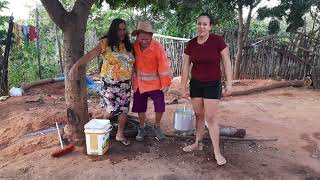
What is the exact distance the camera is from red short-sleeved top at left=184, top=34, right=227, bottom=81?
411cm

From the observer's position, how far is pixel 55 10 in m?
4.57

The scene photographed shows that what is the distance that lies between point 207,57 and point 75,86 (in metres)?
1.69

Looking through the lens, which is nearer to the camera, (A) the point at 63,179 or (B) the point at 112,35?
(A) the point at 63,179

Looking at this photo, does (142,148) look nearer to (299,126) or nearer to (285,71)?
(299,126)

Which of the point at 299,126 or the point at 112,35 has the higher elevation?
the point at 112,35

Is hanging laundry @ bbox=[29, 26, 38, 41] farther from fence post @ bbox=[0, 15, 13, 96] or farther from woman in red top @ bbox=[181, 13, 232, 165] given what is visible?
woman in red top @ bbox=[181, 13, 232, 165]

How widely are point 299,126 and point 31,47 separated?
8.24 m

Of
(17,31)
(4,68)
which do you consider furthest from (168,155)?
(17,31)

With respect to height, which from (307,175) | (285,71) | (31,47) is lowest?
(307,175)

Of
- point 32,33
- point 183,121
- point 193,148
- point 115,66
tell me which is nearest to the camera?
point 115,66

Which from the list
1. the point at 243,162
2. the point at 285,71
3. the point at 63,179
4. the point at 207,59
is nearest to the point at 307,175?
the point at 243,162

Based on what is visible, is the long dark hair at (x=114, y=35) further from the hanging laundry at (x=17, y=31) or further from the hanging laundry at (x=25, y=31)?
the hanging laundry at (x=25, y=31)

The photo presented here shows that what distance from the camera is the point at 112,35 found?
4.43 m

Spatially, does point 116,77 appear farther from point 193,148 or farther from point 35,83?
point 35,83
